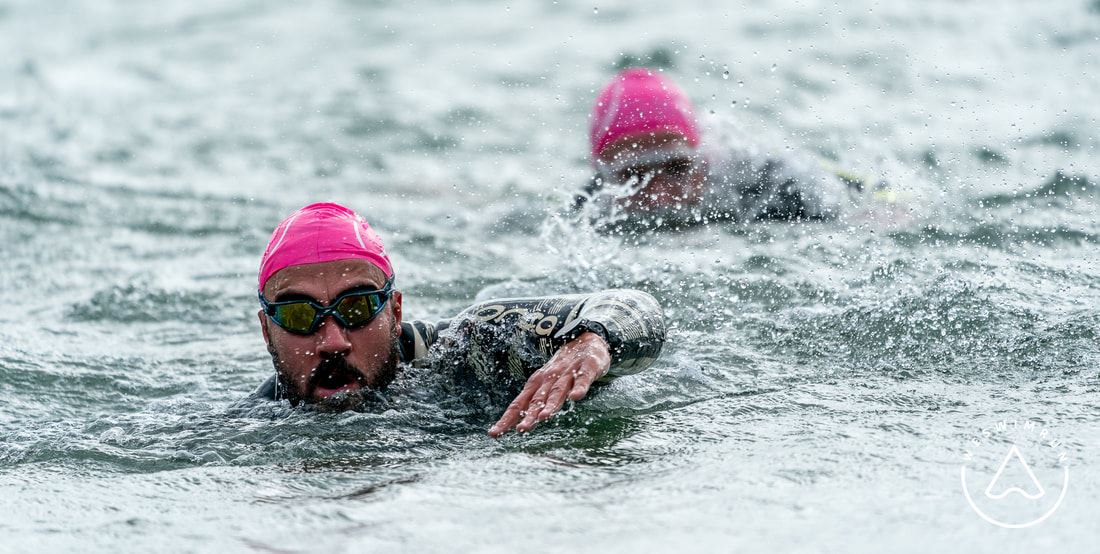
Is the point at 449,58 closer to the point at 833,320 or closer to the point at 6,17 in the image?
the point at 6,17

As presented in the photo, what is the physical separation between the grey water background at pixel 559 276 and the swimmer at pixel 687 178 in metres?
0.26

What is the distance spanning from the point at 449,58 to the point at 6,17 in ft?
29.0

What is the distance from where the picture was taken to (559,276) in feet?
25.7

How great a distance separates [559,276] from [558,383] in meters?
3.39

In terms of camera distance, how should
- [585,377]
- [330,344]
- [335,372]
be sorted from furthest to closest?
[335,372], [330,344], [585,377]

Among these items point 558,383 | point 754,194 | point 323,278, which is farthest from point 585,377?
point 754,194

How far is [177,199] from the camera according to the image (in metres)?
10.8

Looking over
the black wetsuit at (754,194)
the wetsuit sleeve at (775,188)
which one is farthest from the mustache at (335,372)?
the wetsuit sleeve at (775,188)

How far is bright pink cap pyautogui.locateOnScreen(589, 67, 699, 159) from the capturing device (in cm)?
924

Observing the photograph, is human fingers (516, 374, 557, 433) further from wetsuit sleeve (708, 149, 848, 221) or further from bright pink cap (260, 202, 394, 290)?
wetsuit sleeve (708, 149, 848, 221)

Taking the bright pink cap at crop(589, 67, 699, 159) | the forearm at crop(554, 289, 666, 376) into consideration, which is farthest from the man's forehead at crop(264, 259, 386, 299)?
the bright pink cap at crop(589, 67, 699, 159)

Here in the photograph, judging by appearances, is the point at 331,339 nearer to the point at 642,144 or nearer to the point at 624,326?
the point at 624,326

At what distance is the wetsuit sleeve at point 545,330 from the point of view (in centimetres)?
489

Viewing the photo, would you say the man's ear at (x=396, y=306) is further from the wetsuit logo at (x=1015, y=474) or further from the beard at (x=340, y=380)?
the wetsuit logo at (x=1015, y=474)
